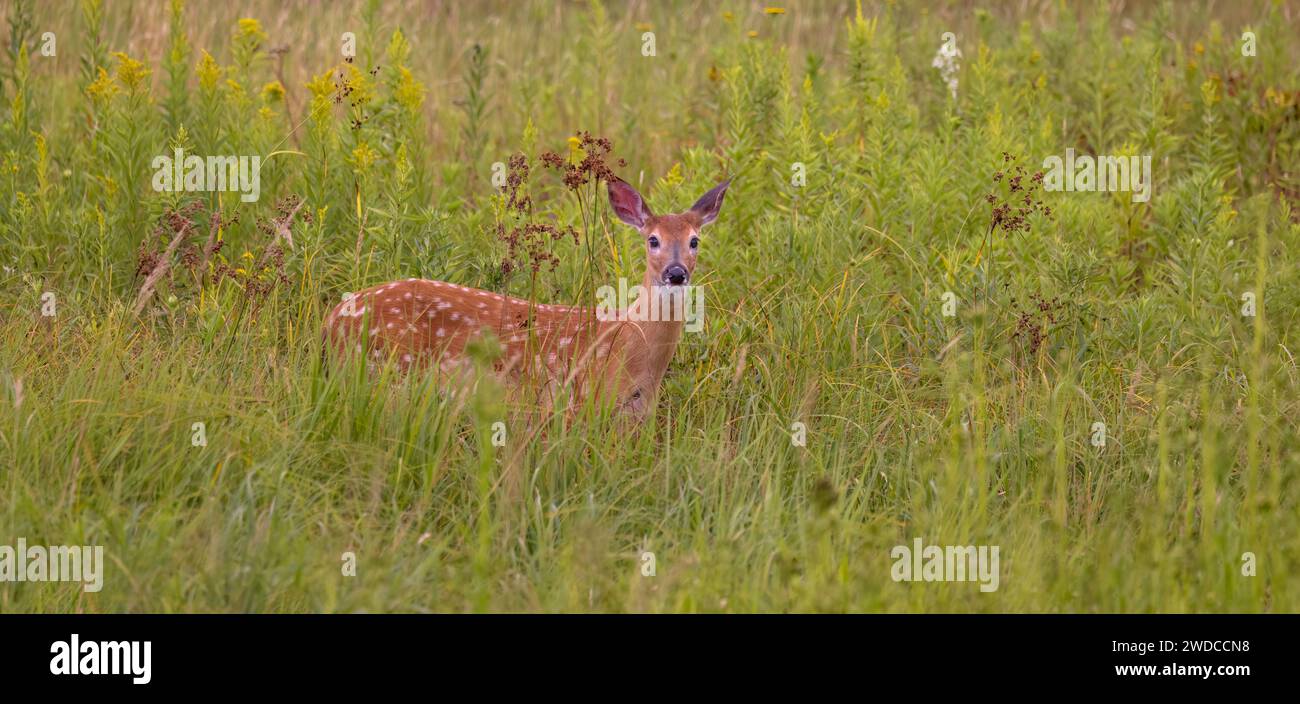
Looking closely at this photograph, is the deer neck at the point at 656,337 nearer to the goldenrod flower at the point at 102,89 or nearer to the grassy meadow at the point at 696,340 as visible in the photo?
the grassy meadow at the point at 696,340

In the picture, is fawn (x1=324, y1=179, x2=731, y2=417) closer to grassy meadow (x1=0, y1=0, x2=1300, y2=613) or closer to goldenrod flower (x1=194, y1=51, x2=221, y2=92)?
grassy meadow (x1=0, y1=0, x2=1300, y2=613)

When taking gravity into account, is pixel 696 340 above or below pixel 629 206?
below

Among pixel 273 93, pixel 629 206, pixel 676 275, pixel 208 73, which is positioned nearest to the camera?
pixel 676 275

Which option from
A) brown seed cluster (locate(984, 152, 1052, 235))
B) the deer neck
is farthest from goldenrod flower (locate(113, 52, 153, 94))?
brown seed cluster (locate(984, 152, 1052, 235))

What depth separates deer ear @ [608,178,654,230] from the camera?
6176 millimetres

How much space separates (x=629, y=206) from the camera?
6277 millimetres

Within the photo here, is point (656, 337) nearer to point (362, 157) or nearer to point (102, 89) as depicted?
point (362, 157)

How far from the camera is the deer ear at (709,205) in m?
6.29

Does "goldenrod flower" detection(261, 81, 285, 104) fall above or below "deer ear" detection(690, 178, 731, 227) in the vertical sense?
above

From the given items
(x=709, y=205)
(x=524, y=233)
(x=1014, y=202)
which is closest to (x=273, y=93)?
(x=524, y=233)

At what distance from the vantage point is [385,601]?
13.2ft

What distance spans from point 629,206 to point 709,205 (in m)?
0.35

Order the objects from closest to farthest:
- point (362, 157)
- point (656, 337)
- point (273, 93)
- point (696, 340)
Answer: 1. point (656, 337)
2. point (696, 340)
3. point (362, 157)
4. point (273, 93)

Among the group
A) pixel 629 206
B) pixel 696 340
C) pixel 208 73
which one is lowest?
pixel 696 340
